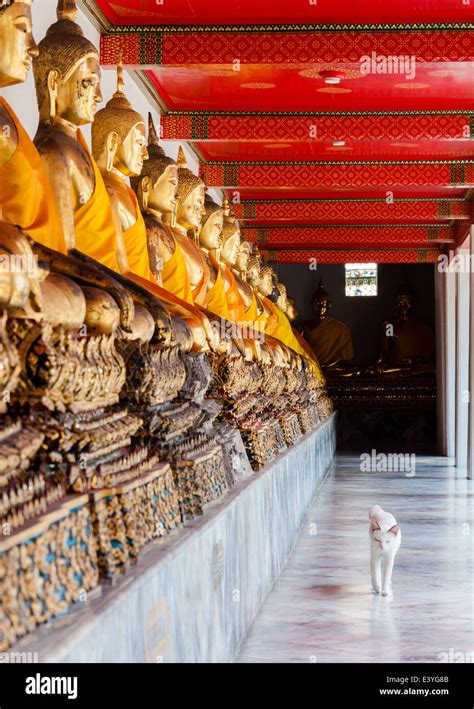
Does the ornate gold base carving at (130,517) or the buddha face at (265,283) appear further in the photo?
the buddha face at (265,283)

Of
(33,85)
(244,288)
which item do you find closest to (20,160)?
(33,85)

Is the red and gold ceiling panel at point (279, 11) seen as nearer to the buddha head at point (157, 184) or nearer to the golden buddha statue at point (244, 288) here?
the buddha head at point (157, 184)

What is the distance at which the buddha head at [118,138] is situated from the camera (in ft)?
17.4

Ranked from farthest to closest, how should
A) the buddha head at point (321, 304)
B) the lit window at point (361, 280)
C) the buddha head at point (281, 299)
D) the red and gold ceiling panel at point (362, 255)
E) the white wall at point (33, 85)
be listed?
1. the lit window at point (361, 280)
2. the buddha head at point (321, 304)
3. the red and gold ceiling panel at point (362, 255)
4. the buddha head at point (281, 299)
5. the white wall at point (33, 85)

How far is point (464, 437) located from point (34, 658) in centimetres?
1301

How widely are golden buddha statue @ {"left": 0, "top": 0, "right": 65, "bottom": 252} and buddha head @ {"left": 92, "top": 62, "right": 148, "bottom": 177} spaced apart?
1607mm

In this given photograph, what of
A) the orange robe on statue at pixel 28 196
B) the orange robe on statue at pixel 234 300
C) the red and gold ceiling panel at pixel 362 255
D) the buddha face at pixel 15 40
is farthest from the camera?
the red and gold ceiling panel at pixel 362 255

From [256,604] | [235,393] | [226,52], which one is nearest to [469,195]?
[226,52]

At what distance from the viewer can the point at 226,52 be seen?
7.02 meters

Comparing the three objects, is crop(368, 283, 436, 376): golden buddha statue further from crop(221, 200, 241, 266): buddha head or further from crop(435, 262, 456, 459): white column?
crop(221, 200, 241, 266): buddha head

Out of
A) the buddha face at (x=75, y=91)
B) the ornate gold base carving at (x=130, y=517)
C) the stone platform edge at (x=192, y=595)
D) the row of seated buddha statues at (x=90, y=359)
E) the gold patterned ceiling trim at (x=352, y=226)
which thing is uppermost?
the gold patterned ceiling trim at (x=352, y=226)

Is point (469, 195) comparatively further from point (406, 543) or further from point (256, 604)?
point (256, 604)

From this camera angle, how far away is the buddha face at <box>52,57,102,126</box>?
443cm

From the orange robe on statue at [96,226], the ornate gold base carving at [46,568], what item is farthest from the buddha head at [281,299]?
the ornate gold base carving at [46,568]
